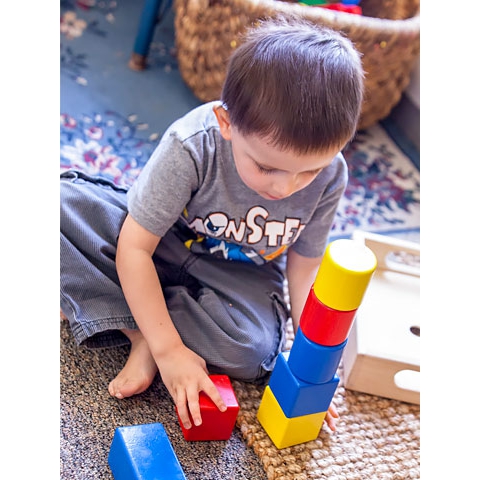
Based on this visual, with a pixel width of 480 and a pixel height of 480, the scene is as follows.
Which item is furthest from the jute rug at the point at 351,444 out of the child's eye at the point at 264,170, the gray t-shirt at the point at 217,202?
the child's eye at the point at 264,170

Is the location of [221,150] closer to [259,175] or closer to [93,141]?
[259,175]

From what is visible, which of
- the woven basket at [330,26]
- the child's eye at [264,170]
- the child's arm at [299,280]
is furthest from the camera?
the woven basket at [330,26]

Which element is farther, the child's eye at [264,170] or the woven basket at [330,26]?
the woven basket at [330,26]

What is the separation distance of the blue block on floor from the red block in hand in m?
0.08

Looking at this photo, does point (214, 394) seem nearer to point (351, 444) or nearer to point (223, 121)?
point (351, 444)

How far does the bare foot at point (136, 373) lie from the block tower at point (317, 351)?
0.16m

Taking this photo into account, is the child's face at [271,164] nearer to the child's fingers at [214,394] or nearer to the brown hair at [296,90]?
the brown hair at [296,90]

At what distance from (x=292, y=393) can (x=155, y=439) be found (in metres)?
0.18

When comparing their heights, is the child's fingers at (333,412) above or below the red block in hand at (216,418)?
below

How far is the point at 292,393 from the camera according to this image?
0.76 m

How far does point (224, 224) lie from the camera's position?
0.90m

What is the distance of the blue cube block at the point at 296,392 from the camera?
2.47ft

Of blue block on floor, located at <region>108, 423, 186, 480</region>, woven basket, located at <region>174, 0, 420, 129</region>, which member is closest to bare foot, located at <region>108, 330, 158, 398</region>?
blue block on floor, located at <region>108, 423, 186, 480</region>
